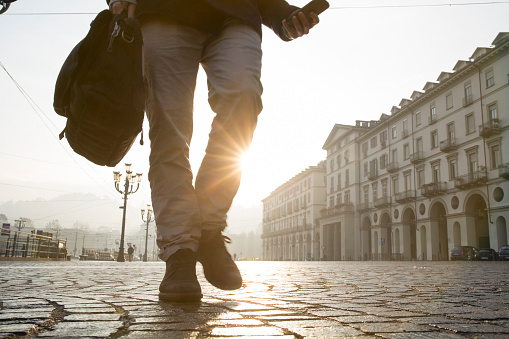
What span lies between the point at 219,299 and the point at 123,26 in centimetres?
122

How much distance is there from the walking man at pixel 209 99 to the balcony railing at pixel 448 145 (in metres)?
30.1

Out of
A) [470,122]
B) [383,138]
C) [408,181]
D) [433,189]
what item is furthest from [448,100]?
[383,138]

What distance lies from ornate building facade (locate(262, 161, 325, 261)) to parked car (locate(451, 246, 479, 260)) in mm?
Answer: 30400

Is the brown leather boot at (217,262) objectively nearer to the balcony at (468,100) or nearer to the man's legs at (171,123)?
the man's legs at (171,123)

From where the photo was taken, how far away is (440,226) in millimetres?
32469

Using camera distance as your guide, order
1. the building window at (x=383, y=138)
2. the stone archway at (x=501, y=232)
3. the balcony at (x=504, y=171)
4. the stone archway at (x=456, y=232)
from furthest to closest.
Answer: the building window at (x=383, y=138)
the stone archway at (x=456, y=232)
the stone archway at (x=501, y=232)
the balcony at (x=504, y=171)

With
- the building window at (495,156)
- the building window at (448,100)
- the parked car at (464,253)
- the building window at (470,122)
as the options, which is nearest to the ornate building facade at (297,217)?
the building window at (448,100)

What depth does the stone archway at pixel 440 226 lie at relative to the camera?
105ft

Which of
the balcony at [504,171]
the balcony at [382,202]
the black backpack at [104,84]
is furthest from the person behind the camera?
the balcony at [382,202]

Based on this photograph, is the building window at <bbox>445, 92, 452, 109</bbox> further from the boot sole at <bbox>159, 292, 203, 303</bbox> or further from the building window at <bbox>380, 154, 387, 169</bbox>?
the boot sole at <bbox>159, 292, 203, 303</bbox>

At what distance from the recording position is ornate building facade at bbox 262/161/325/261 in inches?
2335

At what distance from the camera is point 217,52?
215 cm

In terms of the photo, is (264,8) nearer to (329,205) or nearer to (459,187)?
(459,187)

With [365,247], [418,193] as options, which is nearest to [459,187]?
[418,193]
